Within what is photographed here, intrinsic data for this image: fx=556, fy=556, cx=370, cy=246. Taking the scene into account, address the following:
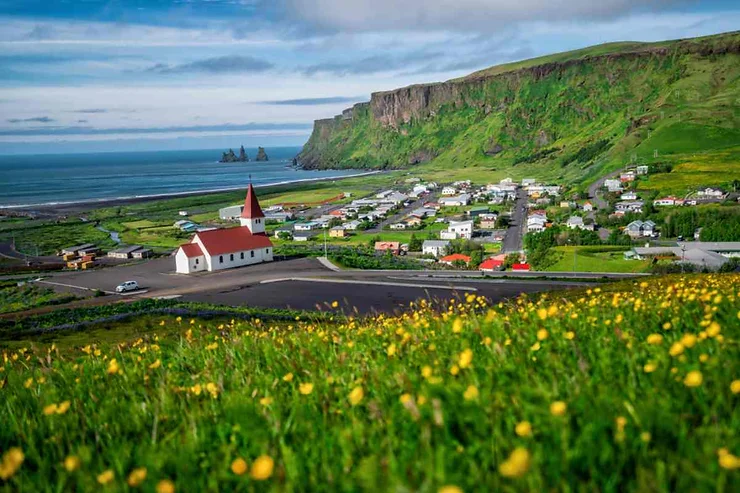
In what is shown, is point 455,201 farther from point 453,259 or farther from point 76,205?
point 76,205

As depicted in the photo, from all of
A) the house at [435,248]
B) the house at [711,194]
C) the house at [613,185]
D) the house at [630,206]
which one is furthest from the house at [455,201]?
the house at [435,248]

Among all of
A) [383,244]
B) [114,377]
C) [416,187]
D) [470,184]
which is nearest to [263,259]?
[383,244]

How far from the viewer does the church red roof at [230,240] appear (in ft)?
187

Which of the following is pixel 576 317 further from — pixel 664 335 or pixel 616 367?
pixel 616 367

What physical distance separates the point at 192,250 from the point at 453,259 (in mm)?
32167

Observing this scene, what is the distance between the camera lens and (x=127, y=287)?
49.2 meters

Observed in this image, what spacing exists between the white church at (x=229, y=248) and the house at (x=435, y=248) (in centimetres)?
2609

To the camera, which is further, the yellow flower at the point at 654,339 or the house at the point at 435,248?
the house at the point at 435,248

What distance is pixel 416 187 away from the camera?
173500 millimetres

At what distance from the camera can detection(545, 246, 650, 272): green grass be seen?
204 ft

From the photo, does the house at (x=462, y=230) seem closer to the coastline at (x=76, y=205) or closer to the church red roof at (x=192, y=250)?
the church red roof at (x=192, y=250)

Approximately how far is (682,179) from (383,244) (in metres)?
80.7

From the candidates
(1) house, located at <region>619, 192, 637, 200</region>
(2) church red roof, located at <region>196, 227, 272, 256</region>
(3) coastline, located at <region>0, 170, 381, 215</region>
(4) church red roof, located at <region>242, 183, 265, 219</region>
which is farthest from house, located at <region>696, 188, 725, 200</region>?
(3) coastline, located at <region>0, 170, 381, 215</region>

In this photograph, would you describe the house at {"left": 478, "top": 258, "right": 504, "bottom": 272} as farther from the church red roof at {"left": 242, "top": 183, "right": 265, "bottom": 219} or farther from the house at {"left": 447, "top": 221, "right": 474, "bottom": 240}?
the house at {"left": 447, "top": 221, "right": 474, "bottom": 240}
